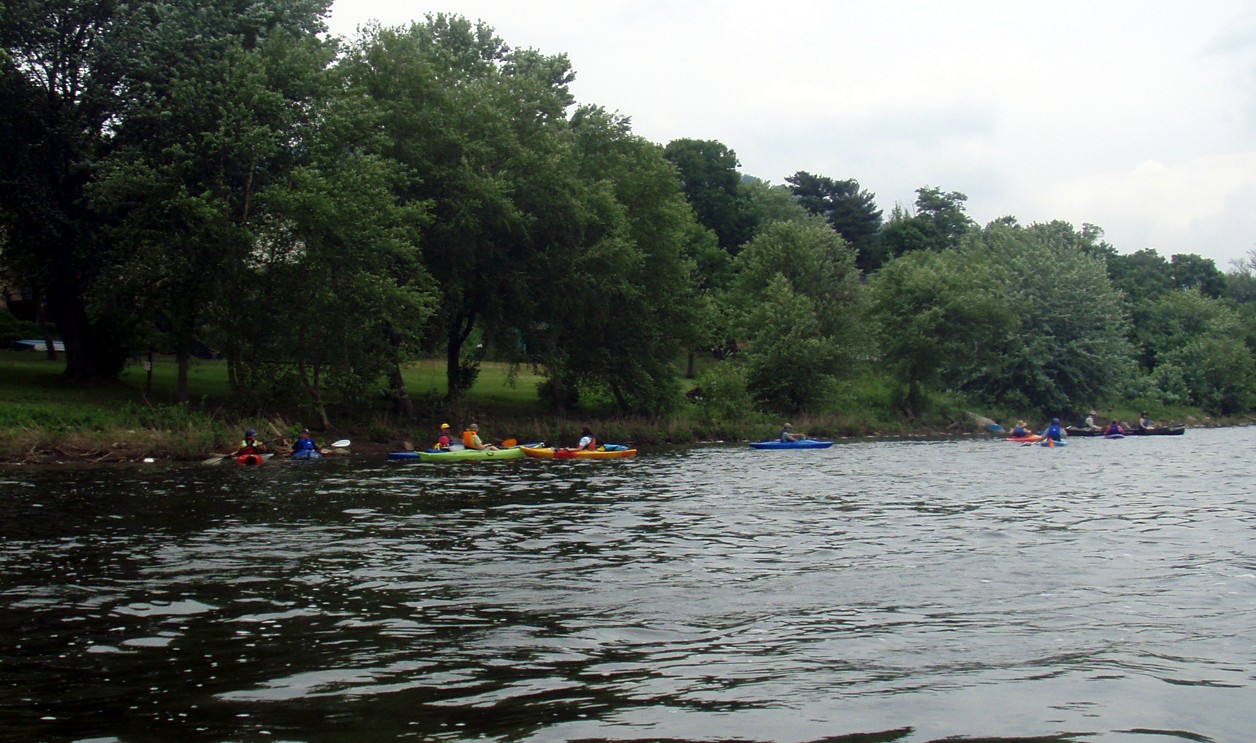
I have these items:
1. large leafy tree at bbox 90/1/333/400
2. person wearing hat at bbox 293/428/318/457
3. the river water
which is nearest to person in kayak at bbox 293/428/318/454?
person wearing hat at bbox 293/428/318/457

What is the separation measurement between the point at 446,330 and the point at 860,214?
195ft

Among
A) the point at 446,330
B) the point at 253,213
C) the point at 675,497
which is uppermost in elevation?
the point at 253,213

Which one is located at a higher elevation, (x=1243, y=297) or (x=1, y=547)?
(x=1243, y=297)

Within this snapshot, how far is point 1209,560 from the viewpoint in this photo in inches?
555

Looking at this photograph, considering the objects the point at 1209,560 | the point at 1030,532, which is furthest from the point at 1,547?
the point at 1209,560

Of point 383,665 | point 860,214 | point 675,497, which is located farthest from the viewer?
point 860,214

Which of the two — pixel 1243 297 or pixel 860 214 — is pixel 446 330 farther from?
pixel 1243 297

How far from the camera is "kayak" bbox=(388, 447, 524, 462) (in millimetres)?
31047

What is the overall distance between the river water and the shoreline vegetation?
25.1 ft

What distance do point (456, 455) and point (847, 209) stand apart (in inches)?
2637

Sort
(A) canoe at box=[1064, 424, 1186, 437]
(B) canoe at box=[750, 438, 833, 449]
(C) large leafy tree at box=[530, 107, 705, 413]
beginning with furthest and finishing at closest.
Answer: (A) canoe at box=[1064, 424, 1186, 437]
(C) large leafy tree at box=[530, 107, 705, 413]
(B) canoe at box=[750, 438, 833, 449]

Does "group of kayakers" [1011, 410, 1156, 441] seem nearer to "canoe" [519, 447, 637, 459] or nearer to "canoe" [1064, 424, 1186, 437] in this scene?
"canoe" [1064, 424, 1186, 437]

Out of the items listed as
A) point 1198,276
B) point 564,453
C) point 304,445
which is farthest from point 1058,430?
point 1198,276

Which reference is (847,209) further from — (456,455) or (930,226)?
(456,455)
